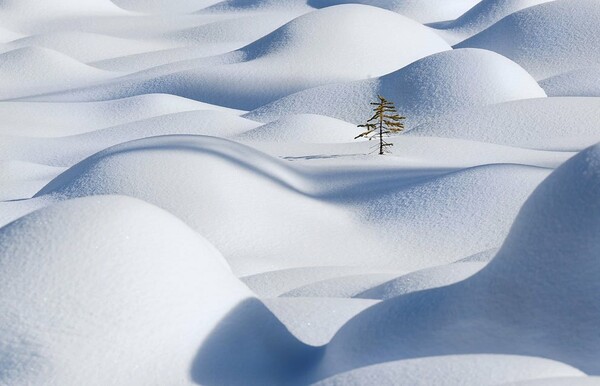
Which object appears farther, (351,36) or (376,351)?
(351,36)

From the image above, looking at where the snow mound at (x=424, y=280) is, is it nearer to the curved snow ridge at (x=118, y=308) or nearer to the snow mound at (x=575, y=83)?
the curved snow ridge at (x=118, y=308)

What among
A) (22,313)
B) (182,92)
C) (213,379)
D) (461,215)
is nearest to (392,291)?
(213,379)

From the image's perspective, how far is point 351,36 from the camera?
39.4 feet

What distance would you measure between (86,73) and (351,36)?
342 centimetres

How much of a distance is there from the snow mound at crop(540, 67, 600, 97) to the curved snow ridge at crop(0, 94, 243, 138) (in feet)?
10.4

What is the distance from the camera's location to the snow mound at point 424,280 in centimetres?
391

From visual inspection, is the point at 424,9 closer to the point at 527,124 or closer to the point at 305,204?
the point at 527,124

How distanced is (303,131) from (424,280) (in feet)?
15.5

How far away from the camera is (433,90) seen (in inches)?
382

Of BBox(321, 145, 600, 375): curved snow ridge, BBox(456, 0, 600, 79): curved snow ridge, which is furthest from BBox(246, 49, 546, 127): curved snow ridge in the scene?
BBox(321, 145, 600, 375): curved snow ridge

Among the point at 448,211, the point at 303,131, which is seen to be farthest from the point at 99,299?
the point at 303,131

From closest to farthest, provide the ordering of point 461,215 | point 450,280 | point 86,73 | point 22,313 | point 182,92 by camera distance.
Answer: point 22,313 → point 450,280 → point 461,215 → point 182,92 → point 86,73

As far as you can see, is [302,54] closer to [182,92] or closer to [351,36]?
[351,36]

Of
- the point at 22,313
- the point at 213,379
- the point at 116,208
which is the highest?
the point at 116,208
